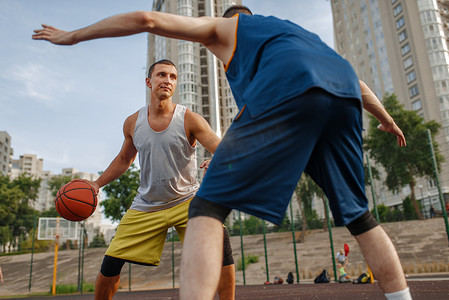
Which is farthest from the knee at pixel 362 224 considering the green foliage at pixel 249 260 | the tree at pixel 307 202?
the tree at pixel 307 202

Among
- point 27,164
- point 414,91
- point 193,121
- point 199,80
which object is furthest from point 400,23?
point 27,164

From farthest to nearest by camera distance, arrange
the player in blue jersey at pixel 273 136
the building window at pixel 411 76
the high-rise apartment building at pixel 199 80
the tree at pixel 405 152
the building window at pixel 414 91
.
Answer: the high-rise apartment building at pixel 199 80 → the building window at pixel 411 76 → the building window at pixel 414 91 → the tree at pixel 405 152 → the player in blue jersey at pixel 273 136

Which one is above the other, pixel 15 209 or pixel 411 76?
pixel 411 76

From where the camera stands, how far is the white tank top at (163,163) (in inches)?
128

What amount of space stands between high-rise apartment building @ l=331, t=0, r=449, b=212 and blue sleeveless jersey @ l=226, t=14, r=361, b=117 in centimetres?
3900

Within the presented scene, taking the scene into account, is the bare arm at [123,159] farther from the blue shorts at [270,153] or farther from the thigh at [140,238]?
the blue shorts at [270,153]

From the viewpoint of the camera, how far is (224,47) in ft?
5.97

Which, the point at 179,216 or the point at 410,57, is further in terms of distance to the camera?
the point at 410,57

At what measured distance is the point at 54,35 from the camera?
5.92 feet

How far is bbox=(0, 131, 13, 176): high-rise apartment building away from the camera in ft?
257

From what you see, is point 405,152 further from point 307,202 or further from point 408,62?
point 408,62

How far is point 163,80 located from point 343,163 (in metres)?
2.15

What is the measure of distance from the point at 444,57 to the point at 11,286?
150 ft

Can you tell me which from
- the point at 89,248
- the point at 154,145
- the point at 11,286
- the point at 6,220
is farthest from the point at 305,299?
the point at 6,220
